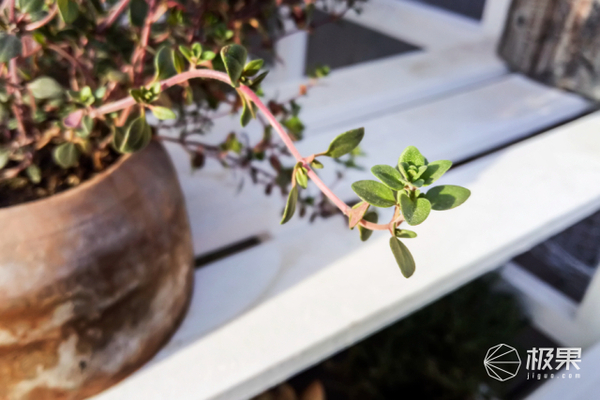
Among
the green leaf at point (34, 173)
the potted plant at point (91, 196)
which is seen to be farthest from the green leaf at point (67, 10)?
the green leaf at point (34, 173)

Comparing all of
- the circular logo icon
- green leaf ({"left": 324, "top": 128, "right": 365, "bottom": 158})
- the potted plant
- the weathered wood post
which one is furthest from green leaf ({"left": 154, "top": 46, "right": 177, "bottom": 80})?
the weathered wood post

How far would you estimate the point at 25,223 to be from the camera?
28 cm

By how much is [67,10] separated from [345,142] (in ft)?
0.49

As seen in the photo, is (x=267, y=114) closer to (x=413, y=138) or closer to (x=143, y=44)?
(x=143, y=44)

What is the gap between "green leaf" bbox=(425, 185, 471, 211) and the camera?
0.21 meters

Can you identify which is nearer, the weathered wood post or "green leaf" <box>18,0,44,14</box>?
"green leaf" <box>18,0,44,14</box>

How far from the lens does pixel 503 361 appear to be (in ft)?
2.16

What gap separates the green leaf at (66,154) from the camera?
29cm

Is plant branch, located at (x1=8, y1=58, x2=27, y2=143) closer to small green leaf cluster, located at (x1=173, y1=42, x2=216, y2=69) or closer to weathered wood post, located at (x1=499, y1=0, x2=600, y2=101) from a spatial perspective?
small green leaf cluster, located at (x1=173, y1=42, x2=216, y2=69)

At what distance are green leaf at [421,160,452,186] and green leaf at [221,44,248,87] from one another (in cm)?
9

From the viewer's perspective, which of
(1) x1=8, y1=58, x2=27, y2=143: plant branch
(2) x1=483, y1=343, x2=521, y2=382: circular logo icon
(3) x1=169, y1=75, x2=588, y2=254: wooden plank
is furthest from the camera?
(2) x1=483, y1=343, x2=521, y2=382: circular logo icon

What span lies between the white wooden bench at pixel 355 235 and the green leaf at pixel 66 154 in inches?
6.7

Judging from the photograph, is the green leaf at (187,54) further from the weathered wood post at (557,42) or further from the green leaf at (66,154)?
the weathered wood post at (557,42)

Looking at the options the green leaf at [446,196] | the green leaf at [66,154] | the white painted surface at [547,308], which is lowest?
the white painted surface at [547,308]
